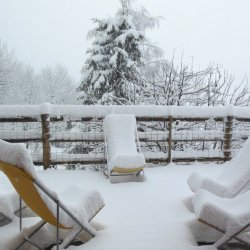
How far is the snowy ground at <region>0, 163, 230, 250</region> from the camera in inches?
104

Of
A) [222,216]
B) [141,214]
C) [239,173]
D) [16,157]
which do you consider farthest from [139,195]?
[16,157]

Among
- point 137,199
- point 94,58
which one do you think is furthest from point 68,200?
point 94,58

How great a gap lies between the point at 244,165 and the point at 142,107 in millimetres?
2631

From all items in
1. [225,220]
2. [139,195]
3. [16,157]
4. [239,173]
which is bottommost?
[139,195]

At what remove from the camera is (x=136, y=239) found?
271 cm

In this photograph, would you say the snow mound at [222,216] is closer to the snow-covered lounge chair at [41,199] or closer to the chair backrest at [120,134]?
the snow-covered lounge chair at [41,199]

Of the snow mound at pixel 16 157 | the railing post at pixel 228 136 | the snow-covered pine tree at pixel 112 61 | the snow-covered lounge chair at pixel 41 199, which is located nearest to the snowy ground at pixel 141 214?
the snow-covered lounge chair at pixel 41 199

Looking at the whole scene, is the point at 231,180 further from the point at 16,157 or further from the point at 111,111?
the point at 111,111

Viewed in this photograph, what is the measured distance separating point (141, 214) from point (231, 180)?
3.26ft

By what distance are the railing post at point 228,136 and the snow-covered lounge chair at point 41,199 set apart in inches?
157

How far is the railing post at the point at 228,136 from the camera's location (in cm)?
614

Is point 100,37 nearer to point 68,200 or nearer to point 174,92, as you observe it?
point 174,92

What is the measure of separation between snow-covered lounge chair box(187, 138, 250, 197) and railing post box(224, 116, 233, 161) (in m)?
2.44

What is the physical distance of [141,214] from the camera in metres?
3.46
